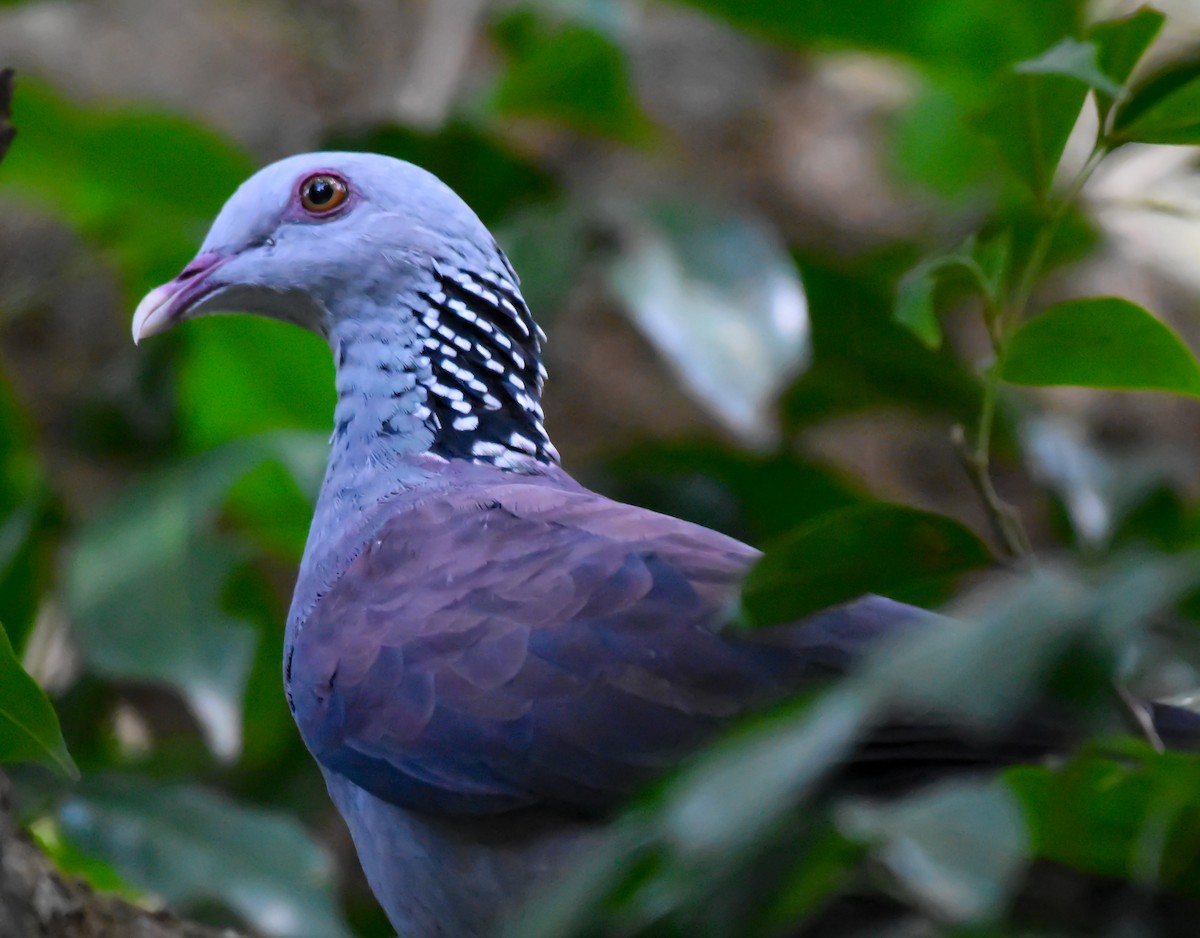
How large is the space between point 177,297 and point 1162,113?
168 cm

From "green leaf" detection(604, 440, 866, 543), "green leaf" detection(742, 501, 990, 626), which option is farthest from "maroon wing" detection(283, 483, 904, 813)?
"green leaf" detection(604, 440, 866, 543)

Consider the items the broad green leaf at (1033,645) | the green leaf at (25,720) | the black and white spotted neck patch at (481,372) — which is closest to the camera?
the broad green leaf at (1033,645)

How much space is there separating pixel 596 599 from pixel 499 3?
15.2 feet

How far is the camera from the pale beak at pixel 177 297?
2611 mm

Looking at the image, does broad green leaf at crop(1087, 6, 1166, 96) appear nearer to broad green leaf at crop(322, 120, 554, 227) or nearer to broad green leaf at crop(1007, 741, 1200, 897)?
broad green leaf at crop(1007, 741, 1200, 897)

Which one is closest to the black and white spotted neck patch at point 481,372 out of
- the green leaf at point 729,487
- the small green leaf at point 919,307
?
the small green leaf at point 919,307

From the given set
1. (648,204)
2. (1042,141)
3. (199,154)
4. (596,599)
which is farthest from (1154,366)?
(199,154)

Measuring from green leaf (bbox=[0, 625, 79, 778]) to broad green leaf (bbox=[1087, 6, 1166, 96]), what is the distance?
62.8 inches

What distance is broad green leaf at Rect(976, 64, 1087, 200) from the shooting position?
77.9 inches

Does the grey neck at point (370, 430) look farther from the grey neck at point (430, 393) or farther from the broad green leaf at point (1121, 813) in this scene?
the broad green leaf at point (1121, 813)

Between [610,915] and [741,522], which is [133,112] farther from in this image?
[610,915]

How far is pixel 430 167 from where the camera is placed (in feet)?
12.4

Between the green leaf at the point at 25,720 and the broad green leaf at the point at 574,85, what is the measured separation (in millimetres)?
2882

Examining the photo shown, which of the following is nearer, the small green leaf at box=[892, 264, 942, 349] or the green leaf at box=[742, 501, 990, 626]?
the green leaf at box=[742, 501, 990, 626]
